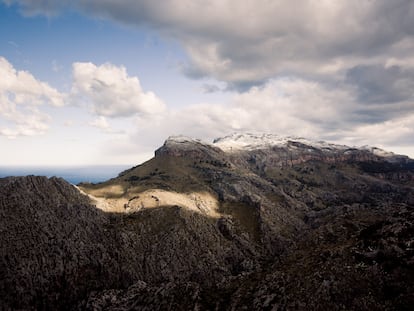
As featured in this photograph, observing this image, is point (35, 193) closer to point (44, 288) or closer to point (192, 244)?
point (44, 288)

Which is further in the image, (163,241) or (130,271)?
(163,241)

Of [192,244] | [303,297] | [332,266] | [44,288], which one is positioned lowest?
[44,288]

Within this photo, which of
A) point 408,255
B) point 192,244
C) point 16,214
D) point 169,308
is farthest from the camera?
point 192,244

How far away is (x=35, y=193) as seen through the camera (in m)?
180

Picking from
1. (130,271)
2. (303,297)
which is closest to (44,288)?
(130,271)

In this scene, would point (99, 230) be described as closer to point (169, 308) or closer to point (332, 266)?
point (169, 308)

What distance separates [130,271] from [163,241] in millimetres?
26274

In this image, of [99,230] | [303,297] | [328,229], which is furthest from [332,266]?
[99,230]

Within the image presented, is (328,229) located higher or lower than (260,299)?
higher

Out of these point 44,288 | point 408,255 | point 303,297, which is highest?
point 408,255

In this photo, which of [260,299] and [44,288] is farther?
[44,288]

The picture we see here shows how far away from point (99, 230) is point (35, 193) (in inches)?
1636

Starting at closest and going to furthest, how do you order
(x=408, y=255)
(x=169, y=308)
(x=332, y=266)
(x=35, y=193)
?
(x=408, y=255)
(x=332, y=266)
(x=169, y=308)
(x=35, y=193)

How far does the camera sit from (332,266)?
79875mm
